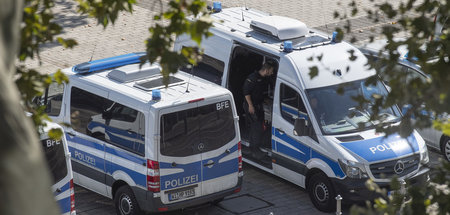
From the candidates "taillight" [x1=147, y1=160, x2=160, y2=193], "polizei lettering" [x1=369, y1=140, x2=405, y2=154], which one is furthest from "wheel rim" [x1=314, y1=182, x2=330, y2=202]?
"taillight" [x1=147, y1=160, x2=160, y2=193]

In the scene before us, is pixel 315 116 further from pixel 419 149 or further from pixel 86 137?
pixel 86 137

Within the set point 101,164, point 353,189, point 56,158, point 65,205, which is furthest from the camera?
point 101,164

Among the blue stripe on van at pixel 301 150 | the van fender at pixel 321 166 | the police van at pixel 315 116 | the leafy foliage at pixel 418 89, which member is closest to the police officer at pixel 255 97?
the police van at pixel 315 116

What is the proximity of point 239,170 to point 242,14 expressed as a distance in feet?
11.3

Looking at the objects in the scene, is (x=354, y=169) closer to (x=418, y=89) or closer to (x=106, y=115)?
(x=106, y=115)

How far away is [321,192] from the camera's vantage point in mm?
11070

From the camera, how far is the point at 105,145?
10859 millimetres

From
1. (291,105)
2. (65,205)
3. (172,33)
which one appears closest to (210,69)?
(291,105)

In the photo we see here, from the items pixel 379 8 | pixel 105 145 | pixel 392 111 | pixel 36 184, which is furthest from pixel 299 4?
pixel 36 184

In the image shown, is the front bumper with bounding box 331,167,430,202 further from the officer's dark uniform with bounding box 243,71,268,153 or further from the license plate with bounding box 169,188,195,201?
the license plate with bounding box 169,188,195,201

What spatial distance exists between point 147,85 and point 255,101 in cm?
226

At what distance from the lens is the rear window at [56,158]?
923cm

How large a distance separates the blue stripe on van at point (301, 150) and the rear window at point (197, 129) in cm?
106

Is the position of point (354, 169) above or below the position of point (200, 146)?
below
